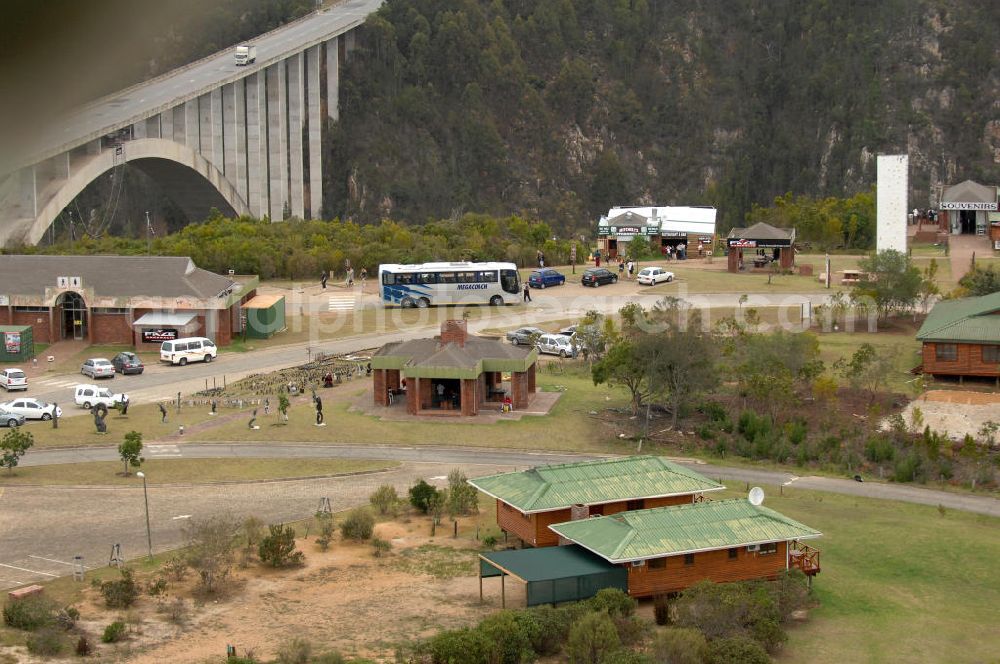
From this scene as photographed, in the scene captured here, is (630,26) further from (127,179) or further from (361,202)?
(127,179)

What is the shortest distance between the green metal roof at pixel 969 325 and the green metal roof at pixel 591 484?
77.3 feet

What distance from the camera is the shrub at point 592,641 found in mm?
26969

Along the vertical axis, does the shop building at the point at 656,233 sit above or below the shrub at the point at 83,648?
above

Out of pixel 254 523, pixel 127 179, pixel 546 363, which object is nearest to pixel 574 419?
pixel 546 363

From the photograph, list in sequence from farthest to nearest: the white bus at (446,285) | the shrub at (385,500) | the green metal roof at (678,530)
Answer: the white bus at (446,285)
the shrub at (385,500)
the green metal roof at (678,530)

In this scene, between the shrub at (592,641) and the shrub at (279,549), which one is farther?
the shrub at (279,549)

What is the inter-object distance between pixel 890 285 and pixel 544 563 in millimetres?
42965

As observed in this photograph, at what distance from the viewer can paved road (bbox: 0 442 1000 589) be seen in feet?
116

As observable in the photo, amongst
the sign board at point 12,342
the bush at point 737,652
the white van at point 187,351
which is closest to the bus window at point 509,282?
the white van at point 187,351

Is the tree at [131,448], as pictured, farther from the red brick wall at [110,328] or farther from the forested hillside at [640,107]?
the forested hillside at [640,107]

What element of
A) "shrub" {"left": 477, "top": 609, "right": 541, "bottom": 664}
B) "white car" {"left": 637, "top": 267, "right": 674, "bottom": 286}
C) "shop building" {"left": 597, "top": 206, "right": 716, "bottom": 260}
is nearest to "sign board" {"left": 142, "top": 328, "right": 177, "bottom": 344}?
"white car" {"left": 637, "top": 267, "right": 674, "bottom": 286}

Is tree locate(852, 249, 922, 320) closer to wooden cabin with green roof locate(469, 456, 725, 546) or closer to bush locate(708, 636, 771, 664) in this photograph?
wooden cabin with green roof locate(469, 456, 725, 546)

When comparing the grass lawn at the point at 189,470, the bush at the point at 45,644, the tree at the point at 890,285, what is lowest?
the bush at the point at 45,644

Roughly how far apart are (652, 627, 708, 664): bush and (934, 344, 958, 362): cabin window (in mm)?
33046
